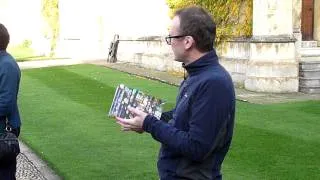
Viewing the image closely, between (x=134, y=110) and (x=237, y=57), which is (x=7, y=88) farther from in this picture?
(x=237, y=57)

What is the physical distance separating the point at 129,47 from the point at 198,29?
25.0m

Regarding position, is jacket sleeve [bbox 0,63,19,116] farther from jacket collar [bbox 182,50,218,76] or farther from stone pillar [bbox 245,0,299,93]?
stone pillar [bbox 245,0,299,93]

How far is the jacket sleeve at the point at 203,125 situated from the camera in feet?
10.6

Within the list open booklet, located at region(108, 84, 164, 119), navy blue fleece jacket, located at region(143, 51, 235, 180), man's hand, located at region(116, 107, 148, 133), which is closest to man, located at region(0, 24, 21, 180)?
open booklet, located at region(108, 84, 164, 119)

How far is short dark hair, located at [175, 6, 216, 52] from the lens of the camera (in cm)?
328

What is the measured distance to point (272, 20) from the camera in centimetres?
1588

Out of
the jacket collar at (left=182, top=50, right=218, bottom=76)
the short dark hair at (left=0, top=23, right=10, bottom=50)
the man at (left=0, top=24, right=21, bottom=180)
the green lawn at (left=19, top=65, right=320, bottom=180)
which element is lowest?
the green lawn at (left=19, top=65, right=320, bottom=180)

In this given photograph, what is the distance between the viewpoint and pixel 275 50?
15.8 meters

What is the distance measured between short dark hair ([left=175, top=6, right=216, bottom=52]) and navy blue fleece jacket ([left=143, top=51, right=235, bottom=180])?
95mm

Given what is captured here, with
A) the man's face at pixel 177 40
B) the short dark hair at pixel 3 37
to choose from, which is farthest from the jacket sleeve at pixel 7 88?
the man's face at pixel 177 40

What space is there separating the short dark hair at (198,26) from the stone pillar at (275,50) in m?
12.7

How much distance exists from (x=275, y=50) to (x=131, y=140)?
7048 millimetres

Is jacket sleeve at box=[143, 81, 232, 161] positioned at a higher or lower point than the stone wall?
higher

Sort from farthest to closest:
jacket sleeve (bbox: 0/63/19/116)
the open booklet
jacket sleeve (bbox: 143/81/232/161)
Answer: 1. jacket sleeve (bbox: 0/63/19/116)
2. the open booklet
3. jacket sleeve (bbox: 143/81/232/161)
